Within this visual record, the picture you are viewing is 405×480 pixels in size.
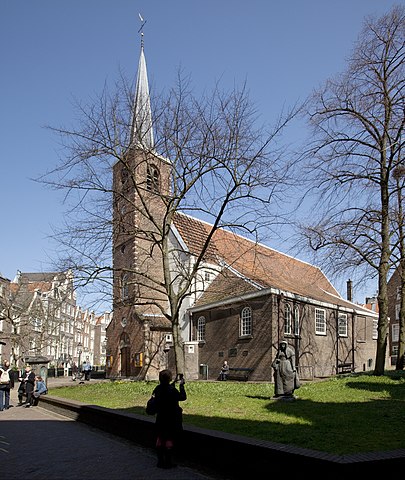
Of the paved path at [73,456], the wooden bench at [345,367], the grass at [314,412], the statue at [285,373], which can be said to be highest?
the statue at [285,373]

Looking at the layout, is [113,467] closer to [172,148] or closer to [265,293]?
[172,148]

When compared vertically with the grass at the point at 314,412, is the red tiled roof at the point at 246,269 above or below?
above

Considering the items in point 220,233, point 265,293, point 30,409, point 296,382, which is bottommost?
point 30,409

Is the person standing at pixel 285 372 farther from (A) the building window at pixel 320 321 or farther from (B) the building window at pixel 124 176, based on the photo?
(A) the building window at pixel 320 321

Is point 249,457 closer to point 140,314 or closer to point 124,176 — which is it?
point 124,176

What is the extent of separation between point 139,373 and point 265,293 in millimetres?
10677

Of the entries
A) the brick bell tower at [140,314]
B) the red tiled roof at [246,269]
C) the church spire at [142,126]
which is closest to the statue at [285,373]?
the church spire at [142,126]

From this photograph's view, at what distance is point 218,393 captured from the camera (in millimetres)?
16641

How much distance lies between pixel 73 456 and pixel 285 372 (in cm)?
620

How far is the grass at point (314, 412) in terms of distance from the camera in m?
8.51

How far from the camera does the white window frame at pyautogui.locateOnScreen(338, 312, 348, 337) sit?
34428 millimetres

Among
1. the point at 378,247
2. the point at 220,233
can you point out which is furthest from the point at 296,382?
the point at 220,233

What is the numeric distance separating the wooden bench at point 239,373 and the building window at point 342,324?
9.44m

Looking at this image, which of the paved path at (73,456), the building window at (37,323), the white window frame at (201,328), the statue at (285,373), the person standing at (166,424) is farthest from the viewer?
the building window at (37,323)
